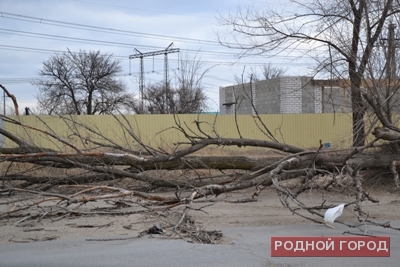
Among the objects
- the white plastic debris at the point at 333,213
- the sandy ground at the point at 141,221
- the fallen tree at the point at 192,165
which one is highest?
the fallen tree at the point at 192,165

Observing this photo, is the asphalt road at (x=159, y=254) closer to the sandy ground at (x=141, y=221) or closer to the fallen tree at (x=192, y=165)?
the sandy ground at (x=141, y=221)

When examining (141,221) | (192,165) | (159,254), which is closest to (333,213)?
(159,254)

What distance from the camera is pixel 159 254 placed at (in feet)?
19.6

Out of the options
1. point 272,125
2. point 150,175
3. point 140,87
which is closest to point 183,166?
point 150,175

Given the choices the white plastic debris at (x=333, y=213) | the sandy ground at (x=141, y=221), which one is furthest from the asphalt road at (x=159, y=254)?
the sandy ground at (x=141, y=221)

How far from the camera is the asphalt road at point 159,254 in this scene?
5.66 meters

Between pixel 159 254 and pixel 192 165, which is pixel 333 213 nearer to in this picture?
pixel 159 254

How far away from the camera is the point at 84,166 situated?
33.0 ft

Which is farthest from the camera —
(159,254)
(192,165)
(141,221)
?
(192,165)

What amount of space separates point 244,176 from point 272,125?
57.9 feet

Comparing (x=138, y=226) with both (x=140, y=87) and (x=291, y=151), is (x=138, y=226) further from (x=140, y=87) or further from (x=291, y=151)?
(x=140, y=87)

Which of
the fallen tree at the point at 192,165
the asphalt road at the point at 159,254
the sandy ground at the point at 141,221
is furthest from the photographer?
the fallen tree at the point at 192,165

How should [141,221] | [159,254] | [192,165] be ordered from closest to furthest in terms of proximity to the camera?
[159,254] → [141,221] → [192,165]

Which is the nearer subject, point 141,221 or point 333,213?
point 333,213
